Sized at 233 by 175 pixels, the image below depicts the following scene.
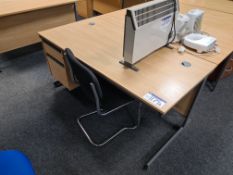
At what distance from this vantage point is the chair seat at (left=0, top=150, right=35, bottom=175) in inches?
34.7

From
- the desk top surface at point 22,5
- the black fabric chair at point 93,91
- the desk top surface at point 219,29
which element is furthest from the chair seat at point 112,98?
the desk top surface at point 22,5

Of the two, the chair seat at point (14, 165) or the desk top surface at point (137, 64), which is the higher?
the desk top surface at point (137, 64)

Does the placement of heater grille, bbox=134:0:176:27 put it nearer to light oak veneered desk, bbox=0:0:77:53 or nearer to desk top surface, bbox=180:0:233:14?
desk top surface, bbox=180:0:233:14

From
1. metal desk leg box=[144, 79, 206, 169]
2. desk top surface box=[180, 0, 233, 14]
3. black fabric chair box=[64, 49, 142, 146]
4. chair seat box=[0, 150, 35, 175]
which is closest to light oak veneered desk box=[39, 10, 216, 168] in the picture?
metal desk leg box=[144, 79, 206, 169]

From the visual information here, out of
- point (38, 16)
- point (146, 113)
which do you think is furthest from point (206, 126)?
point (38, 16)

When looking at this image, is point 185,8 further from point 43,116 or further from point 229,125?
point 43,116

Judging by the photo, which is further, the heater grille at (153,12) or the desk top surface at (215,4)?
the desk top surface at (215,4)

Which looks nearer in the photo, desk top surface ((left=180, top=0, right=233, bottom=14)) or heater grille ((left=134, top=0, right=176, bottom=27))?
heater grille ((left=134, top=0, right=176, bottom=27))

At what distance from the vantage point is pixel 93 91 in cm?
116

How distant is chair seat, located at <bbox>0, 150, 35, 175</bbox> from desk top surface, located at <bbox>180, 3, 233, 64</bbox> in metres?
1.36

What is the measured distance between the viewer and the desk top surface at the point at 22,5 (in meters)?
1.94

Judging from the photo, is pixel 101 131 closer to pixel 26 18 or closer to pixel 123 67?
pixel 123 67

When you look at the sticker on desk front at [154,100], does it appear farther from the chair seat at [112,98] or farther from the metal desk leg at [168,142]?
the metal desk leg at [168,142]

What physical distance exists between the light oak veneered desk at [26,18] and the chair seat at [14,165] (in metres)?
1.58
